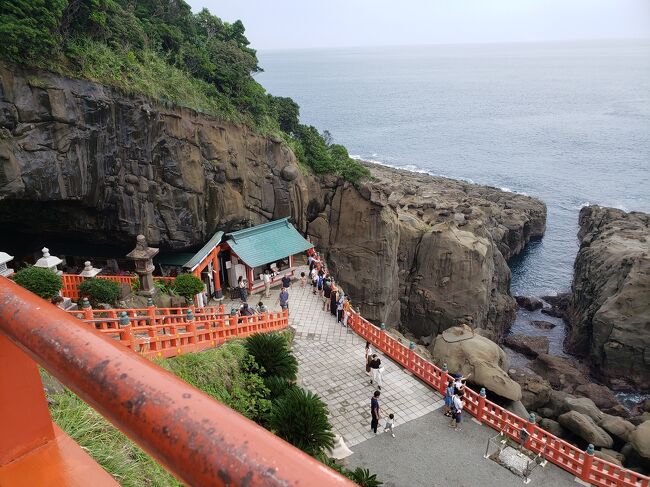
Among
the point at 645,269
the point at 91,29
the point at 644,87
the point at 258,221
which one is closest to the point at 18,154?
the point at 91,29

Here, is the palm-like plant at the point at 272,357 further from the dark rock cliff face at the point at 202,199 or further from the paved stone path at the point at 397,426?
the dark rock cliff face at the point at 202,199

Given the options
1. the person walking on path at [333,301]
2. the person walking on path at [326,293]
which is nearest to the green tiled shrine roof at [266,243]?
the person walking on path at [326,293]

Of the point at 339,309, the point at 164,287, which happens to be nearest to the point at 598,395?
the point at 339,309

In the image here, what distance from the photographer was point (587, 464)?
13383mm

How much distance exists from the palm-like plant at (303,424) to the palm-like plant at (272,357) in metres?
2.54

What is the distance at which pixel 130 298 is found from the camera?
59.1 ft

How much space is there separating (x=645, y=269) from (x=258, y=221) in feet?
83.8

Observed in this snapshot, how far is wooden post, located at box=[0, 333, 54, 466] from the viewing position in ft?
6.08

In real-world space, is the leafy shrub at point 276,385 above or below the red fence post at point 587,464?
above

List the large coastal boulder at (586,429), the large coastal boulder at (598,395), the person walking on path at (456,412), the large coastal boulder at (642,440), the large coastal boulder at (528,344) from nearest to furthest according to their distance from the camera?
the person walking on path at (456,412)
the large coastal boulder at (642,440)
the large coastal boulder at (586,429)
the large coastal boulder at (598,395)
the large coastal boulder at (528,344)

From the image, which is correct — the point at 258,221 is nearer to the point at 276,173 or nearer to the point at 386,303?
the point at 276,173

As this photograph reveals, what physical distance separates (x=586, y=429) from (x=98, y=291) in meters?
18.7

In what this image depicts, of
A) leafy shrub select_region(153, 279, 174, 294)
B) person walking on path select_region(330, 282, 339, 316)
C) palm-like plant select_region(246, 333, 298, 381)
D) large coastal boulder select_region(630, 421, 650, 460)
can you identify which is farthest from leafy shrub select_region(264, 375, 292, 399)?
large coastal boulder select_region(630, 421, 650, 460)

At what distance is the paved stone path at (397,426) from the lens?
13398 mm
